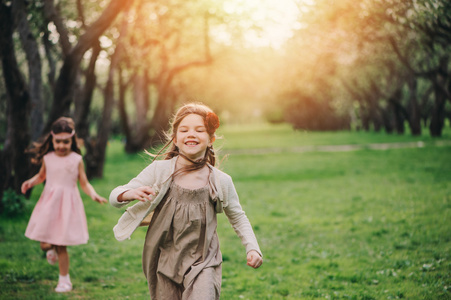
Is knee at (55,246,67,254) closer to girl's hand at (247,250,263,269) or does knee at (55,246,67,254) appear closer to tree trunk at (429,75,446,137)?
girl's hand at (247,250,263,269)

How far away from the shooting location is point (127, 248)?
28.3ft

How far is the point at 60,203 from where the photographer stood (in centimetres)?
610

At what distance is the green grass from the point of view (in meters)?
6.21

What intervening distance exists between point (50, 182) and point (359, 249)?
4.86 meters

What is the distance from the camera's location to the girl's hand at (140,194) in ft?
11.0

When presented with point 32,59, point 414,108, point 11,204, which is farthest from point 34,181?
point 414,108

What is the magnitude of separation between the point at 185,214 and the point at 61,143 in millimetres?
3147

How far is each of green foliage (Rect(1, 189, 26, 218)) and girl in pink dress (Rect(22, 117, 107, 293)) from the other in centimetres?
426

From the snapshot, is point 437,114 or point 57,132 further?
point 437,114

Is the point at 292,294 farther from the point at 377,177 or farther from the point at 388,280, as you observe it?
the point at 377,177

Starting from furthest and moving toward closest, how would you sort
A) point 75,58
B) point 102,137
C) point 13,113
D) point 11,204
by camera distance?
point 102,137, point 11,204, point 13,113, point 75,58

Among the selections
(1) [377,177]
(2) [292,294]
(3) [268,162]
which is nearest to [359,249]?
(2) [292,294]

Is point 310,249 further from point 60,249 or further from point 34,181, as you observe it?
point 34,181

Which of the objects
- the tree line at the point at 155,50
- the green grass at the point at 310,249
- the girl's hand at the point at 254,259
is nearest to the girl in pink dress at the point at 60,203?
the green grass at the point at 310,249
